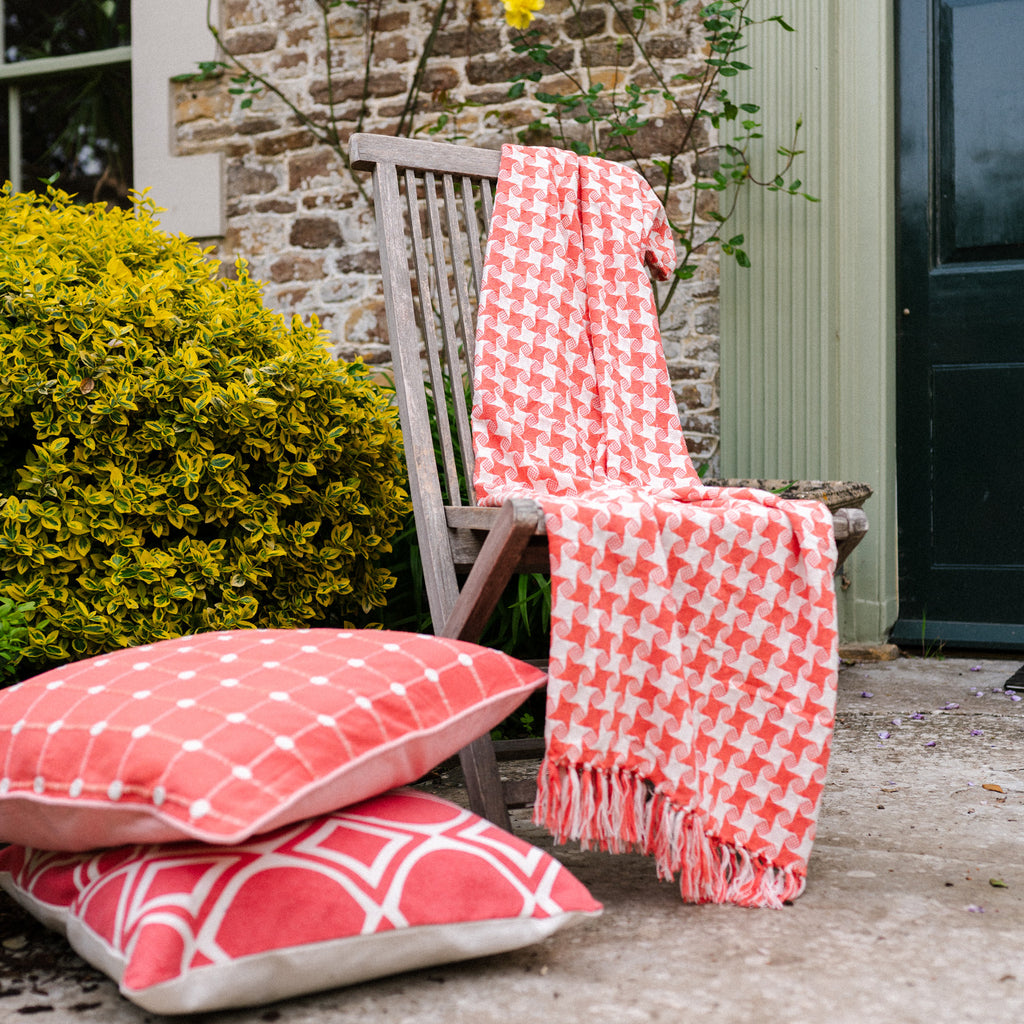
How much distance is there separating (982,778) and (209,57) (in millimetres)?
3365

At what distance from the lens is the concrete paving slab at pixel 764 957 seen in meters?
1.15

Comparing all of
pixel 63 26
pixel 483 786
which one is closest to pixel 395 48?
pixel 63 26

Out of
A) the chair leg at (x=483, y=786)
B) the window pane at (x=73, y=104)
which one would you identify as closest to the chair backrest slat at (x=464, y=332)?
the chair leg at (x=483, y=786)

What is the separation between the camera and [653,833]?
147 centimetres

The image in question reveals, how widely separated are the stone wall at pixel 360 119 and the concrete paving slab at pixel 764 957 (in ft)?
6.22

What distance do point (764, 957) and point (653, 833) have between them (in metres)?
0.24

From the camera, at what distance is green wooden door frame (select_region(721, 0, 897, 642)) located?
3242 mm

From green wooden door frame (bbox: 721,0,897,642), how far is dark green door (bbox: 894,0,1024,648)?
67 millimetres

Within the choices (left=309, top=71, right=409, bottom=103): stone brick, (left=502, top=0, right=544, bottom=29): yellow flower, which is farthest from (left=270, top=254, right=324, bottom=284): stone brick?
(left=502, top=0, right=544, bottom=29): yellow flower

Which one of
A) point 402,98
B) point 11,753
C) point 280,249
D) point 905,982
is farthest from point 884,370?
point 11,753

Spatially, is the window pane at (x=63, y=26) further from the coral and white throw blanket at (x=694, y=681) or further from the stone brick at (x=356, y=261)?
the coral and white throw blanket at (x=694, y=681)

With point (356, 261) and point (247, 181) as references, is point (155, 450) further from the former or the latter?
point (247, 181)

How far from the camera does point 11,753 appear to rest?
125 cm

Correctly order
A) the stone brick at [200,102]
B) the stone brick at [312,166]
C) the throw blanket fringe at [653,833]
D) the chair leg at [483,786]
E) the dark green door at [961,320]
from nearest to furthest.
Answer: the throw blanket fringe at [653,833] < the chair leg at [483,786] < the dark green door at [961,320] < the stone brick at [312,166] < the stone brick at [200,102]
